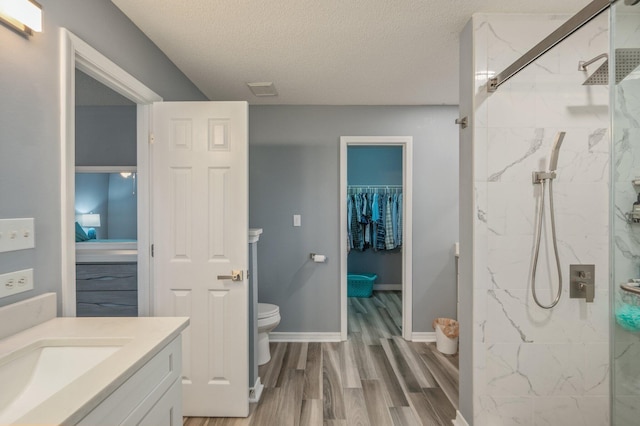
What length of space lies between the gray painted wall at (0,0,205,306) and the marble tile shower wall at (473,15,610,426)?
201 cm

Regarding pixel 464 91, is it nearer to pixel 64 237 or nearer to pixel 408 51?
pixel 408 51

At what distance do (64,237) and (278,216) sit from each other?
2.07 meters

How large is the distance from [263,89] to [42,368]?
2.48 m

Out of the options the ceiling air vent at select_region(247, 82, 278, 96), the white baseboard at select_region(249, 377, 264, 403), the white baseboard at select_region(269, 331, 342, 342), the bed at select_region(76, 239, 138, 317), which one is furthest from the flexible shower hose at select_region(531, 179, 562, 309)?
the bed at select_region(76, 239, 138, 317)

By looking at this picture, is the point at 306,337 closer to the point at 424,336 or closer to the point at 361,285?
the point at 424,336

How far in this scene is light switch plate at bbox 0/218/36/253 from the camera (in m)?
1.06

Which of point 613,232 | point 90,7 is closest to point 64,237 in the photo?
point 90,7

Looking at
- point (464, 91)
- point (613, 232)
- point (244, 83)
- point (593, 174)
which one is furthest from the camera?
point (244, 83)

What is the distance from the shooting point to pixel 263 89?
285 centimetres

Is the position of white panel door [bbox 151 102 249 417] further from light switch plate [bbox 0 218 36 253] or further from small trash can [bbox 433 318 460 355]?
small trash can [bbox 433 318 460 355]

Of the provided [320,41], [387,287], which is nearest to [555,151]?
[320,41]

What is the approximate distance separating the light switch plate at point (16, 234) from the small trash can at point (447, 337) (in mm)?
3048

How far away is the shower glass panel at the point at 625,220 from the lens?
0.99m

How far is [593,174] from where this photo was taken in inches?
68.1
